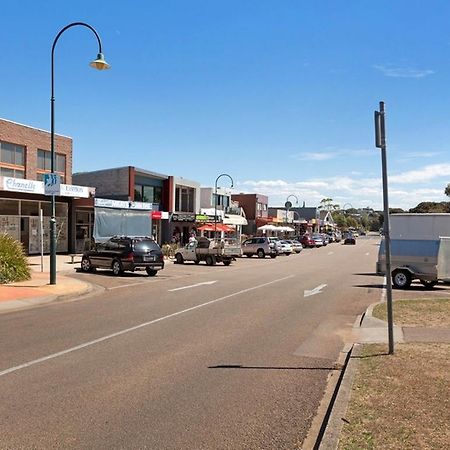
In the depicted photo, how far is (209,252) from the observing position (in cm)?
3462

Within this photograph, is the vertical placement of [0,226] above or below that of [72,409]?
above

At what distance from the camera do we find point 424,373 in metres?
7.01

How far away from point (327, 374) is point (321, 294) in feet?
34.6

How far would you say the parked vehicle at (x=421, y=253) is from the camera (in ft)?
64.1

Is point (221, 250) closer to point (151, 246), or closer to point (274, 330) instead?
point (151, 246)

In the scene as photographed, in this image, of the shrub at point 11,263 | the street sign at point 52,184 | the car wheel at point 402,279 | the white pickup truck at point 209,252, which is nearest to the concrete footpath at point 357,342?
the car wheel at point 402,279

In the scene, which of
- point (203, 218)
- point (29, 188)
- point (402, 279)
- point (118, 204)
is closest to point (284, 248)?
point (203, 218)

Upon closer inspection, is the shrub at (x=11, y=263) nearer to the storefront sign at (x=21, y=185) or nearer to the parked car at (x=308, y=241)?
the storefront sign at (x=21, y=185)

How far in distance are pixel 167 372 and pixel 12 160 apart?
2857cm

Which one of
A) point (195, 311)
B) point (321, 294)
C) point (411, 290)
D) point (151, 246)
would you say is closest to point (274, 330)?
point (195, 311)

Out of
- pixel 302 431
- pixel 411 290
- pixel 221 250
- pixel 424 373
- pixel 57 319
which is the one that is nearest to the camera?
pixel 302 431

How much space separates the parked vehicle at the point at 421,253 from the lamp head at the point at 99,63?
11.5 metres

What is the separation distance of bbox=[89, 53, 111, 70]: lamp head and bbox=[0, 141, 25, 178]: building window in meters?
16.6

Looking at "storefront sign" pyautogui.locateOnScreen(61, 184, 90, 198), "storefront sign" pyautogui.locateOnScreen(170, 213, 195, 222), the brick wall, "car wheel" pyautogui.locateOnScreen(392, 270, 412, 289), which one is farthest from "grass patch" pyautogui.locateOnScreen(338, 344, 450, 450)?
"storefront sign" pyautogui.locateOnScreen(170, 213, 195, 222)
